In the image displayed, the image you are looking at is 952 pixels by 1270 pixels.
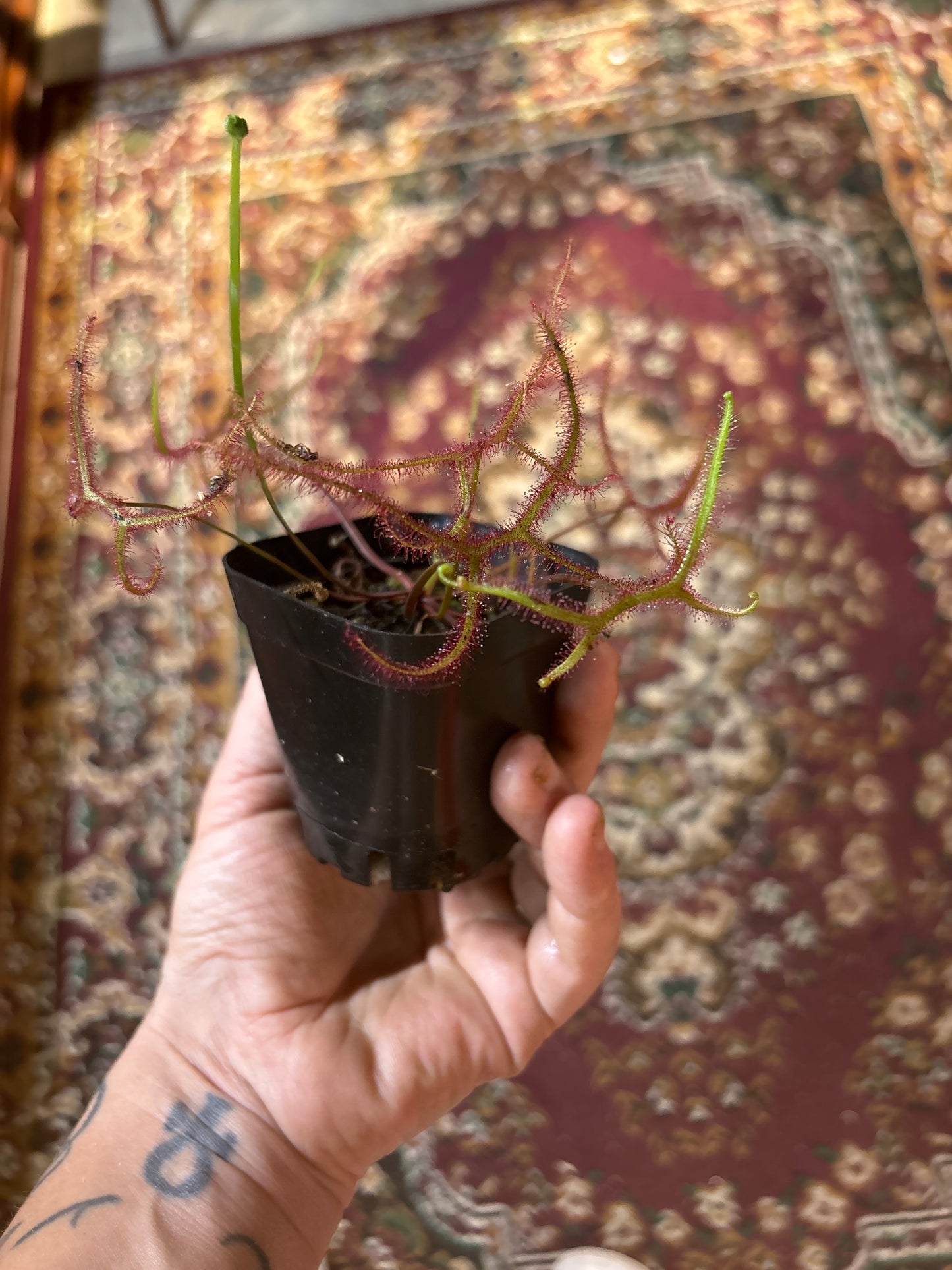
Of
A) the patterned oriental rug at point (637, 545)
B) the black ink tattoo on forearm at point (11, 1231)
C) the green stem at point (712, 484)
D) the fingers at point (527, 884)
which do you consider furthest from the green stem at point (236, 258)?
the patterned oriental rug at point (637, 545)

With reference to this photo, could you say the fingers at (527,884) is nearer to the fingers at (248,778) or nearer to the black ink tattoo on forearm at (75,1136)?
the fingers at (248,778)

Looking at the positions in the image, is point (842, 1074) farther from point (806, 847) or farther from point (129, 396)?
point (129, 396)

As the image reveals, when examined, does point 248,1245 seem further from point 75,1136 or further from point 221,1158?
point 75,1136

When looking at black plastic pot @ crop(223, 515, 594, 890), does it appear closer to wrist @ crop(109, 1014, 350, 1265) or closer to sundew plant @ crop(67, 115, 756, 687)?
sundew plant @ crop(67, 115, 756, 687)

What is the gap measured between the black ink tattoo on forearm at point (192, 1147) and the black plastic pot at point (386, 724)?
169 millimetres

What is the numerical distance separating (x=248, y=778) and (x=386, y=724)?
7.9 inches

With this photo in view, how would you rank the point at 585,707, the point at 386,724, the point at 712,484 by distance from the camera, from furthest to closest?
1. the point at 585,707
2. the point at 386,724
3. the point at 712,484

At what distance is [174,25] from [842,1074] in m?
1.75

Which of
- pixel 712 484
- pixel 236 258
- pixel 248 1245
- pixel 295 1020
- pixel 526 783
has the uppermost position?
pixel 236 258

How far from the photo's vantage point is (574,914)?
526 millimetres

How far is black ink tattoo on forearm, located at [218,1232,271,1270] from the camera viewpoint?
1.71 ft

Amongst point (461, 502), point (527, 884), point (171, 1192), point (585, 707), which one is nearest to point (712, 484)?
point (461, 502)

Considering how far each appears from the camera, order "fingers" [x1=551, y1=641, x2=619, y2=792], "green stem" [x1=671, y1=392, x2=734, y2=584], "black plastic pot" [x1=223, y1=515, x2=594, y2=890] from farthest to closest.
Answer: "fingers" [x1=551, y1=641, x2=619, y2=792]
"black plastic pot" [x1=223, y1=515, x2=594, y2=890]
"green stem" [x1=671, y1=392, x2=734, y2=584]

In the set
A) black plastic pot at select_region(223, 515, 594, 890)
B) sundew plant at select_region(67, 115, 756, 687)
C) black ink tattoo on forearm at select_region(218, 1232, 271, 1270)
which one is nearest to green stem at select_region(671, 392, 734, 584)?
sundew plant at select_region(67, 115, 756, 687)
